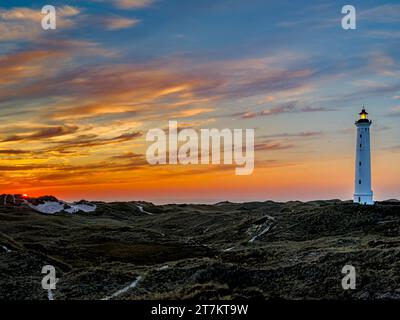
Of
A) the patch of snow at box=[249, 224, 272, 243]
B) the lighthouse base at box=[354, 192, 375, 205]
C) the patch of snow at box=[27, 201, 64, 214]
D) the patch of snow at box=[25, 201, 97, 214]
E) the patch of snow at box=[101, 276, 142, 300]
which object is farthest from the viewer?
the patch of snow at box=[25, 201, 97, 214]

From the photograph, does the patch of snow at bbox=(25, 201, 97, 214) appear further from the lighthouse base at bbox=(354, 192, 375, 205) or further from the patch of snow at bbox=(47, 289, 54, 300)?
the patch of snow at bbox=(47, 289, 54, 300)

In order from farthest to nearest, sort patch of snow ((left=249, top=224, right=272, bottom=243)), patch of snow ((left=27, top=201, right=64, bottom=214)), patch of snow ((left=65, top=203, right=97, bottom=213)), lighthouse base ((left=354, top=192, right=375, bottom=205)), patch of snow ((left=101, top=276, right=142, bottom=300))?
1. patch of snow ((left=65, top=203, right=97, bottom=213))
2. patch of snow ((left=27, top=201, right=64, bottom=214))
3. lighthouse base ((left=354, top=192, right=375, bottom=205))
4. patch of snow ((left=249, top=224, right=272, bottom=243))
5. patch of snow ((left=101, top=276, right=142, bottom=300))

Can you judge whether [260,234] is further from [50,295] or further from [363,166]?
[50,295]

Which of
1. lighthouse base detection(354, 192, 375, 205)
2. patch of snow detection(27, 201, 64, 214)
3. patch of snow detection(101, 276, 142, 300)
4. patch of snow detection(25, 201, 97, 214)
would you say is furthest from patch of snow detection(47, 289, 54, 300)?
patch of snow detection(27, 201, 64, 214)

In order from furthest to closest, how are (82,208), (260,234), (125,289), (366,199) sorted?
(82,208) → (366,199) → (260,234) → (125,289)

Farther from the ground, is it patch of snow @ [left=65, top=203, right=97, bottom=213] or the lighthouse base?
the lighthouse base

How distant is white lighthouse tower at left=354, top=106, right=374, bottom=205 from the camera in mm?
71000

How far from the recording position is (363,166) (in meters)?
71.1

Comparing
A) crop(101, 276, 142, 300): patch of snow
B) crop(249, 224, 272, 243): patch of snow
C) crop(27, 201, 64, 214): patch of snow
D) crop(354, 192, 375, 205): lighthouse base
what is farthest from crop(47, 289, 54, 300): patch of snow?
crop(27, 201, 64, 214): patch of snow

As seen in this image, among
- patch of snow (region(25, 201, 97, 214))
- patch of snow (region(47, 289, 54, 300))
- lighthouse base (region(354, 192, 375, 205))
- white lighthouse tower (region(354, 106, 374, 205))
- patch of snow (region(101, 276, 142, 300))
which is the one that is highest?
white lighthouse tower (region(354, 106, 374, 205))
